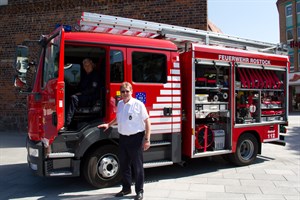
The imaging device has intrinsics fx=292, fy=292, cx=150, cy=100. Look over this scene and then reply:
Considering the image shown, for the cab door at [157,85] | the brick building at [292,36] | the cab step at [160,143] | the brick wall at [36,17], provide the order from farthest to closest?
1. the brick building at [292,36]
2. the brick wall at [36,17]
3. the cab step at [160,143]
4. the cab door at [157,85]

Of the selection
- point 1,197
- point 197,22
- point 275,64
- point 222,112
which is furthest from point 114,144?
point 197,22

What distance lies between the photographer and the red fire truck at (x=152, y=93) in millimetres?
4852

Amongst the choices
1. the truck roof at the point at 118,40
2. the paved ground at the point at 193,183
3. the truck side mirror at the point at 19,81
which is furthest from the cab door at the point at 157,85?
the truck side mirror at the point at 19,81

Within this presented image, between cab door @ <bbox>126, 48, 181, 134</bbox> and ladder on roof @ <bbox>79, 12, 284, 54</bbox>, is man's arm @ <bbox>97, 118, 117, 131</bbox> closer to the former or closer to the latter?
cab door @ <bbox>126, 48, 181, 134</bbox>

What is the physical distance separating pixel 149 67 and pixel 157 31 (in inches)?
33.8

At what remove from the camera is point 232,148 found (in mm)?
6535

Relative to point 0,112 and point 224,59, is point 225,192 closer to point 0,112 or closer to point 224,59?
point 224,59

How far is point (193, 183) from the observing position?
5.63m

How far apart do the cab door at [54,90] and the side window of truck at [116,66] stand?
0.87 m

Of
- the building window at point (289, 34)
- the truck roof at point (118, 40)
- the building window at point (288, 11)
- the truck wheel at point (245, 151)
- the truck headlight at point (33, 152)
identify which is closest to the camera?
the truck headlight at point (33, 152)

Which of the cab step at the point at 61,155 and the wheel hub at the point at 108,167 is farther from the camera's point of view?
the wheel hub at the point at 108,167

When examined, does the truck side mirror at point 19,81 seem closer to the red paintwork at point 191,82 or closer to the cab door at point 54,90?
the cab door at point 54,90

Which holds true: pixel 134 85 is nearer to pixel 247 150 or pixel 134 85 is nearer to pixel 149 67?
pixel 149 67

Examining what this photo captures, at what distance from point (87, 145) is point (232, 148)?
11.0 feet
